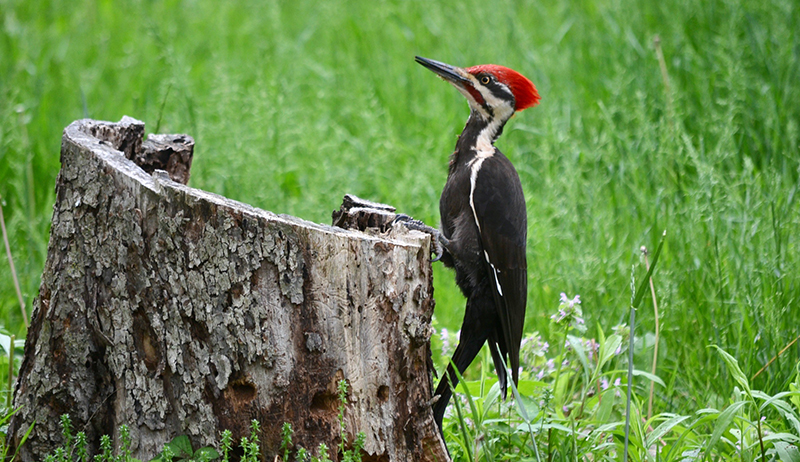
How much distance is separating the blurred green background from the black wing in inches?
27.3

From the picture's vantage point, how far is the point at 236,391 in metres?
2.09

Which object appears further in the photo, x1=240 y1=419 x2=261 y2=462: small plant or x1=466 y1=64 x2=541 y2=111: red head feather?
x1=466 y1=64 x2=541 y2=111: red head feather

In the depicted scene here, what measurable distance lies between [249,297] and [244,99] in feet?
10.1

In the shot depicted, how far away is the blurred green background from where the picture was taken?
3.28 m

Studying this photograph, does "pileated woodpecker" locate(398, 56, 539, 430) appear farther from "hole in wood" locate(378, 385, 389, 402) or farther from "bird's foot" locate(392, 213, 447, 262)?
"hole in wood" locate(378, 385, 389, 402)

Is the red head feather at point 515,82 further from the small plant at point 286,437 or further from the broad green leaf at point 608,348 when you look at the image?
the small plant at point 286,437

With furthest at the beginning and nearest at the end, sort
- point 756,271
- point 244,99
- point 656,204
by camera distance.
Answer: point 244,99 < point 656,204 < point 756,271

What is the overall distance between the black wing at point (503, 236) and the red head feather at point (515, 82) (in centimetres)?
29

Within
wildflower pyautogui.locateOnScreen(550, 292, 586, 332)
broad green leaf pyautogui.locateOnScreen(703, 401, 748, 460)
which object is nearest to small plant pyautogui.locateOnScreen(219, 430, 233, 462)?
wildflower pyautogui.locateOnScreen(550, 292, 586, 332)

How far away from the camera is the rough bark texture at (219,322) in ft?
6.59

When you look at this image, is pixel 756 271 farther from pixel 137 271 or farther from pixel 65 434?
pixel 65 434

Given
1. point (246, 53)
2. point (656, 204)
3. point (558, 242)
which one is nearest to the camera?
point (656, 204)

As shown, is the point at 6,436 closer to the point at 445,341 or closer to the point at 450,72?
the point at 445,341

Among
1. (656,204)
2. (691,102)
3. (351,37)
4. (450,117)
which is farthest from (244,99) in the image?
(691,102)
